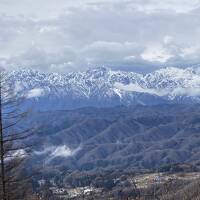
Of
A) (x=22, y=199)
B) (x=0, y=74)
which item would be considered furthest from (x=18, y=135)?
(x=22, y=199)

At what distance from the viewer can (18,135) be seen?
30594mm

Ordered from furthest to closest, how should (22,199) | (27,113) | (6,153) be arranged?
(22,199) < (6,153) < (27,113)

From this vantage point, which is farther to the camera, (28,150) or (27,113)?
(28,150)

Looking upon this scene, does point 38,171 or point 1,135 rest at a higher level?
point 1,135

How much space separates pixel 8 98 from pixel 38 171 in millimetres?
4372

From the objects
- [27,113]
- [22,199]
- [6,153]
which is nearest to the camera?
[27,113]

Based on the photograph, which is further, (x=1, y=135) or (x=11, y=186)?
(x=11, y=186)

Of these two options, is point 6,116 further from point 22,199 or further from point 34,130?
point 22,199

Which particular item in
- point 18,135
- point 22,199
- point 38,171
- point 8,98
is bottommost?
point 22,199

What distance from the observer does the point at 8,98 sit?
99.0ft

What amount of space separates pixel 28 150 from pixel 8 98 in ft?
11.9

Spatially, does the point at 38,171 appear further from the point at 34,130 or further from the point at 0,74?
the point at 0,74

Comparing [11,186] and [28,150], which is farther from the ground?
[28,150]

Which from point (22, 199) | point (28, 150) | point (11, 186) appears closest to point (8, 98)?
point (28, 150)
